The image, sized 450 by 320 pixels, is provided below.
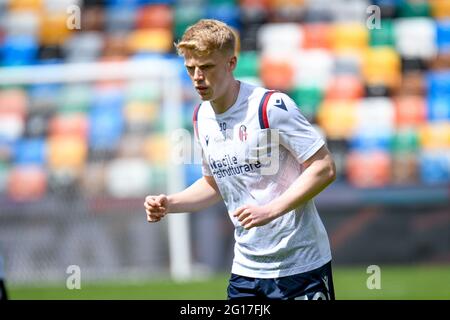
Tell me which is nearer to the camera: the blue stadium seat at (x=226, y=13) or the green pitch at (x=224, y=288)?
Result: the green pitch at (x=224, y=288)

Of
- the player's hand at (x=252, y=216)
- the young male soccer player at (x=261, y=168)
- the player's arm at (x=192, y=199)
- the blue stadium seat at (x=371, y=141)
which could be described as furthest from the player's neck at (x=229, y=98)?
the blue stadium seat at (x=371, y=141)

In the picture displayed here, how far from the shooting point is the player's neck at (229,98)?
14.5ft

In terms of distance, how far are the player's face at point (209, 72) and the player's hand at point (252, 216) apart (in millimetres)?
592

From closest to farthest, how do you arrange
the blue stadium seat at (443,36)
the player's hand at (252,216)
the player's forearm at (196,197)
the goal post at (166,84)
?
the player's hand at (252,216), the player's forearm at (196,197), the goal post at (166,84), the blue stadium seat at (443,36)

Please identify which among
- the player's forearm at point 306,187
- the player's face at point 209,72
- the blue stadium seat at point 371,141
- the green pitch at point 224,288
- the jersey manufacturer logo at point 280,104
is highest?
the player's face at point 209,72

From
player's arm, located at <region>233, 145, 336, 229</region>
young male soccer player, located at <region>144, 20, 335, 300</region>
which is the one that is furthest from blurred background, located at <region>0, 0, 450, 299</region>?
Answer: player's arm, located at <region>233, 145, 336, 229</region>

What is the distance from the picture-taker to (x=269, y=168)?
14.3 ft

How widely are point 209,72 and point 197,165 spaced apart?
297 inches

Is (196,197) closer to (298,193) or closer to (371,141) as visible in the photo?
(298,193)

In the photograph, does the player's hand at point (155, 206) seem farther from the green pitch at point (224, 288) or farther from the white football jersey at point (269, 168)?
the green pitch at point (224, 288)

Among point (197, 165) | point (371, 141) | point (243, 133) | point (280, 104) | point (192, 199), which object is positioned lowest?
point (197, 165)

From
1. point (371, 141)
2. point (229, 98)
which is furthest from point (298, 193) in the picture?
point (371, 141)

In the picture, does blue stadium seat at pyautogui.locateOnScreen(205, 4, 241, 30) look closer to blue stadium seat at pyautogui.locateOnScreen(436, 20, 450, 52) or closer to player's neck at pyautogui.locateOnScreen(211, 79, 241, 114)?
blue stadium seat at pyautogui.locateOnScreen(436, 20, 450, 52)

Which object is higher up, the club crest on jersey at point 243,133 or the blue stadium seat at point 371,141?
the club crest on jersey at point 243,133
